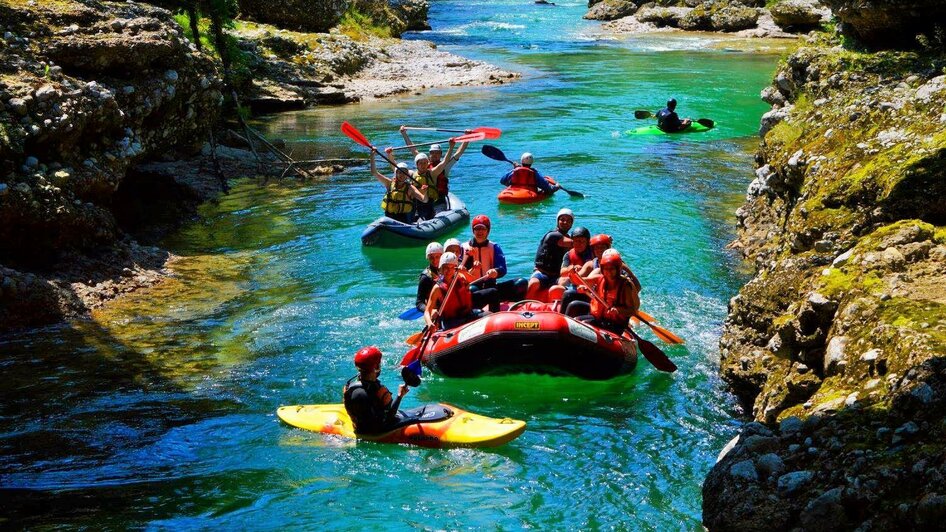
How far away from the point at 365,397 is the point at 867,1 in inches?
327

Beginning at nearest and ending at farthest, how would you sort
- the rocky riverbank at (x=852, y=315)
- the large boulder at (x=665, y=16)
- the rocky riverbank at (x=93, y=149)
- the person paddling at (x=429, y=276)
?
the rocky riverbank at (x=852, y=315)
the person paddling at (x=429, y=276)
the rocky riverbank at (x=93, y=149)
the large boulder at (x=665, y=16)

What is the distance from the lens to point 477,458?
24.7ft

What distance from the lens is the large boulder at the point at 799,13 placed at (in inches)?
1427

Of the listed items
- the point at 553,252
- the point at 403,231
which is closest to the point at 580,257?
the point at 553,252

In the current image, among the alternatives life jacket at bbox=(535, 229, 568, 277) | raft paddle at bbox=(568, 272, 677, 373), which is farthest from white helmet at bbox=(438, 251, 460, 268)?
raft paddle at bbox=(568, 272, 677, 373)

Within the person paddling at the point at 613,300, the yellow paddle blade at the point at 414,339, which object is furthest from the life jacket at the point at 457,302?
the person paddling at the point at 613,300

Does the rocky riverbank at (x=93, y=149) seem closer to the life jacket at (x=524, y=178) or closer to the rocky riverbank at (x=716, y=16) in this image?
the life jacket at (x=524, y=178)

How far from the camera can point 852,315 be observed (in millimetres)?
6258

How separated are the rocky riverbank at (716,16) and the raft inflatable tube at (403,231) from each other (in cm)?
2584

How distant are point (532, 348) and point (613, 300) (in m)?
1.31

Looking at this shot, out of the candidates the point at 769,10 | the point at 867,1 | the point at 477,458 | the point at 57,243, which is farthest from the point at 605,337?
the point at 769,10

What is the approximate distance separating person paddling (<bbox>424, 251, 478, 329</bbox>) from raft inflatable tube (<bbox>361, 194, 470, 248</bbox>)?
4104 mm

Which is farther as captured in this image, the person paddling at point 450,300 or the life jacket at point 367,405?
the person paddling at point 450,300

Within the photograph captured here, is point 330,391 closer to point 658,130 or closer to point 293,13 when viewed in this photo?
point 658,130
